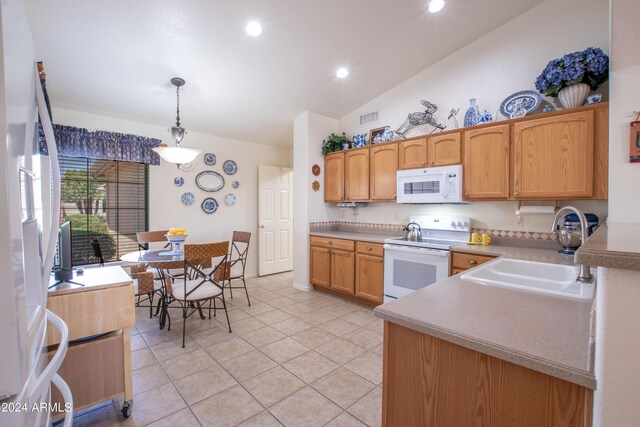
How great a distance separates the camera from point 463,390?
2.94 ft

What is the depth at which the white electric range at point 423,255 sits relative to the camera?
288 cm

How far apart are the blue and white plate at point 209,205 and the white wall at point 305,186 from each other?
4.41 ft

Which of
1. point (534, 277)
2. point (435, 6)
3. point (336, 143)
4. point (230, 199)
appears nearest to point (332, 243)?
point (336, 143)

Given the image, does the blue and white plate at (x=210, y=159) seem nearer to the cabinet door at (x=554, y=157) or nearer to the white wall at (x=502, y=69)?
the white wall at (x=502, y=69)

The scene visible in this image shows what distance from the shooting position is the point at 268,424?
1668 millimetres

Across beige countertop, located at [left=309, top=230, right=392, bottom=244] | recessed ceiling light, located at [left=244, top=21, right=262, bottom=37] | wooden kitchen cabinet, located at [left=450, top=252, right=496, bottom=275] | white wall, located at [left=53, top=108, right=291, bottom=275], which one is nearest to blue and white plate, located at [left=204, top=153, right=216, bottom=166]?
white wall, located at [left=53, top=108, right=291, bottom=275]

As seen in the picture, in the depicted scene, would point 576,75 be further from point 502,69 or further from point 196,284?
point 196,284

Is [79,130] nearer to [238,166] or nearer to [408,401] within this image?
[238,166]

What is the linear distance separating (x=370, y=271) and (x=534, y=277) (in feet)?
6.26

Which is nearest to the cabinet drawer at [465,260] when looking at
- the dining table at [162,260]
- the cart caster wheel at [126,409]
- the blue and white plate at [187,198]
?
the dining table at [162,260]

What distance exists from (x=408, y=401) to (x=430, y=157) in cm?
274

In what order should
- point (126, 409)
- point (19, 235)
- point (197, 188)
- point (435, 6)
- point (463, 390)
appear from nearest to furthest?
point (19, 235), point (463, 390), point (126, 409), point (435, 6), point (197, 188)

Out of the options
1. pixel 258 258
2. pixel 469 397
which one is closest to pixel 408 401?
pixel 469 397

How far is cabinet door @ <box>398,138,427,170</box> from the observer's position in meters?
3.27
